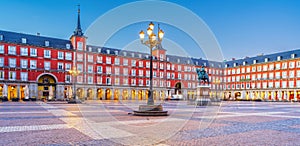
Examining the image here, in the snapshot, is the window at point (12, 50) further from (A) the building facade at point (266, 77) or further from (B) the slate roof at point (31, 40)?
(A) the building facade at point (266, 77)

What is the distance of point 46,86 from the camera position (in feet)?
165

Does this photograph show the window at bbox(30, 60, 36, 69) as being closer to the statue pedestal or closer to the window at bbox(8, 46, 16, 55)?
the window at bbox(8, 46, 16, 55)

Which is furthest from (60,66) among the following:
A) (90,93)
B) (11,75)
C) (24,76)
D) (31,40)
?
(11,75)

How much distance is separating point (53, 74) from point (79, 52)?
8223 mm

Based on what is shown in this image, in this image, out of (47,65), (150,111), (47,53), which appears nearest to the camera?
(150,111)

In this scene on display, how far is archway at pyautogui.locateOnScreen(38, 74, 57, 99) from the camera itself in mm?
49375

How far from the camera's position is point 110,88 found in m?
58.9

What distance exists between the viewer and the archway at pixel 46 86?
49.4 metres

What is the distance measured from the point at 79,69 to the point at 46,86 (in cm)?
831

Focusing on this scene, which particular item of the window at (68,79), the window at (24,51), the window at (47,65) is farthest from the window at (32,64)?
the window at (68,79)

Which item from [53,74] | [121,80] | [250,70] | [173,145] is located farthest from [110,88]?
[173,145]

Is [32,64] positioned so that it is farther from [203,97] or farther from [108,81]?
[203,97]

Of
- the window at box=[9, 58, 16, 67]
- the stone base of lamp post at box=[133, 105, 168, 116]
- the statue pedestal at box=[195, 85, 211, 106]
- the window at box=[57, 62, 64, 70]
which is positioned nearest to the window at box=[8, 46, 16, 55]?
the window at box=[9, 58, 16, 67]

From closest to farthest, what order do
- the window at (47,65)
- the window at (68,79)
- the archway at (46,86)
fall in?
the archway at (46,86)
the window at (47,65)
the window at (68,79)
